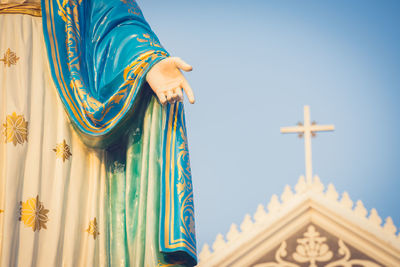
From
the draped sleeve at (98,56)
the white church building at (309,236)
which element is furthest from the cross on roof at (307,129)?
the draped sleeve at (98,56)

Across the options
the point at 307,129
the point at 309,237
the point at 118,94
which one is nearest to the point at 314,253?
the point at 309,237

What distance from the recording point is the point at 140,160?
6.64 feet

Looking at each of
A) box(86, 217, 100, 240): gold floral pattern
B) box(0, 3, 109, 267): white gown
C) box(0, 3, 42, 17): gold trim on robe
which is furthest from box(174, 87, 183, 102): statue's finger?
box(0, 3, 42, 17): gold trim on robe

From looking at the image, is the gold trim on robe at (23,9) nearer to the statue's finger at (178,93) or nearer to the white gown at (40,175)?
the white gown at (40,175)

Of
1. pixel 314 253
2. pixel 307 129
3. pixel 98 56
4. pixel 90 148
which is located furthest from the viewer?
pixel 307 129

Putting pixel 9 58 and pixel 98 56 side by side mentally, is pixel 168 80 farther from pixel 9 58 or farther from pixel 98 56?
pixel 9 58

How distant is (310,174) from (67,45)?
4.98m

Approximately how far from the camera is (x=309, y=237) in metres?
6.38

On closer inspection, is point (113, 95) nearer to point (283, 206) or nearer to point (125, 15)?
point (125, 15)

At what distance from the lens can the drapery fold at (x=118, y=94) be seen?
1890 millimetres

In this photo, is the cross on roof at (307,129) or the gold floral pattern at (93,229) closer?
the gold floral pattern at (93,229)

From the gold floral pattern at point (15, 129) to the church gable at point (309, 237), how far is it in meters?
4.16

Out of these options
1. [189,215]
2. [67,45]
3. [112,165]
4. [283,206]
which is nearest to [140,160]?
[112,165]

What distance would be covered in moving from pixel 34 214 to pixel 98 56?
0.51m
